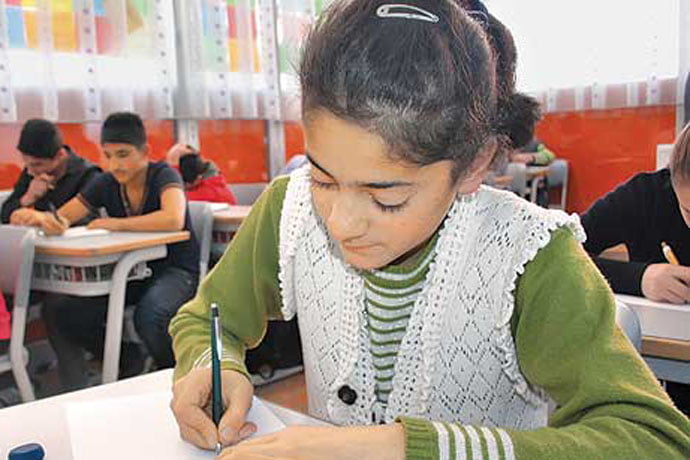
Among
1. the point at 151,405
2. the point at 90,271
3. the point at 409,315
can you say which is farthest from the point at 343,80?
the point at 90,271

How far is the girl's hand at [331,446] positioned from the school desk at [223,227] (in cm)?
229

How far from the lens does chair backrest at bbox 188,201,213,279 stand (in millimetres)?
2785

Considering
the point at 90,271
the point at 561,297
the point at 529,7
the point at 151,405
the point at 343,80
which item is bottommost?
the point at 90,271

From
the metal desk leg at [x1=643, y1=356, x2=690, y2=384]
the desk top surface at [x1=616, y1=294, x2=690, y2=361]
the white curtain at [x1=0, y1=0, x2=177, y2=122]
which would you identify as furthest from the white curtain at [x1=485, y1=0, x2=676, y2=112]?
the metal desk leg at [x1=643, y1=356, x2=690, y2=384]

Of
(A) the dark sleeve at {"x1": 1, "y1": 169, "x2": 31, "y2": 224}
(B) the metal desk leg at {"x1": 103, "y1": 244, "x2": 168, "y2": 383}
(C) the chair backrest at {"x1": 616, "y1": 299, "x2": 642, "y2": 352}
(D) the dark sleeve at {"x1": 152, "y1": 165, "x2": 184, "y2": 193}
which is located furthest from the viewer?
(A) the dark sleeve at {"x1": 1, "y1": 169, "x2": 31, "y2": 224}

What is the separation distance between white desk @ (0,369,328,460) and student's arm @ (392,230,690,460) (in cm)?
22

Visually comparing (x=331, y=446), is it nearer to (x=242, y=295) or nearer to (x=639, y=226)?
(x=242, y=295)

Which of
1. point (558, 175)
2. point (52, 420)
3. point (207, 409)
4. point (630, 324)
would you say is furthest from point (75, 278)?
point (558, 175)

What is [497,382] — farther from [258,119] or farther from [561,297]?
[258,119]

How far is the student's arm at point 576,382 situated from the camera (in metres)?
0.58

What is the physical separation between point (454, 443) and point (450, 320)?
243 millimetres

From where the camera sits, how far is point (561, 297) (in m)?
0.69

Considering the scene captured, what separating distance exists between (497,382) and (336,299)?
21 cm

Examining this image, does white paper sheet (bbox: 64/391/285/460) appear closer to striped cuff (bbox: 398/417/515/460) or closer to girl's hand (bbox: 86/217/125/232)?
striped cuff (bbox: 398/417/515/460)
